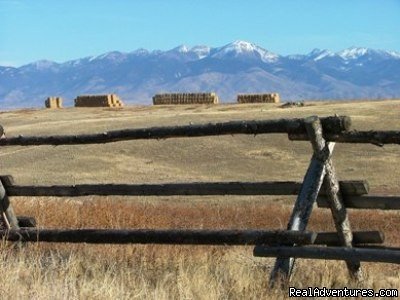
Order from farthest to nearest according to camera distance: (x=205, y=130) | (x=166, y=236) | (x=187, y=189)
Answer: (x=187, y=189) → (x=205, y=130) → (x=166, y=236)

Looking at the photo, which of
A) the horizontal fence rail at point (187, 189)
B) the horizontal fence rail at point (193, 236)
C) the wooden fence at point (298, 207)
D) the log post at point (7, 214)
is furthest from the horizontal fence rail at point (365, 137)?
the log post at point (7, 214)

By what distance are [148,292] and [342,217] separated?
1.94 metres

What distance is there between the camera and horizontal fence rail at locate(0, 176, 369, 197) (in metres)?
6.91

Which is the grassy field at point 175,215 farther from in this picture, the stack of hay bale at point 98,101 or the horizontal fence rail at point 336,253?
the stack of hay bale at point 98,101

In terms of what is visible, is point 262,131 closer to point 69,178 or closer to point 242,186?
point 242,186

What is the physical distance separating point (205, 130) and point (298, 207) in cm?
131

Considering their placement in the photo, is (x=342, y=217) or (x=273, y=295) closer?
(x=273, y=295)

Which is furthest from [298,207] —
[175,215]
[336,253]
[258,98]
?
[258,98]

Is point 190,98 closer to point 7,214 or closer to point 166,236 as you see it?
point 7,214

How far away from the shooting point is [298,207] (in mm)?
6543

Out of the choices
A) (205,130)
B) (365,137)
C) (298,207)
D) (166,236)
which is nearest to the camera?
(298,207)

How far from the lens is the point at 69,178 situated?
957 inches

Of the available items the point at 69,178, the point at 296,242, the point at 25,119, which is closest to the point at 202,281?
the point at 296,242

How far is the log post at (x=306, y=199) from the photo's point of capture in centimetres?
647
